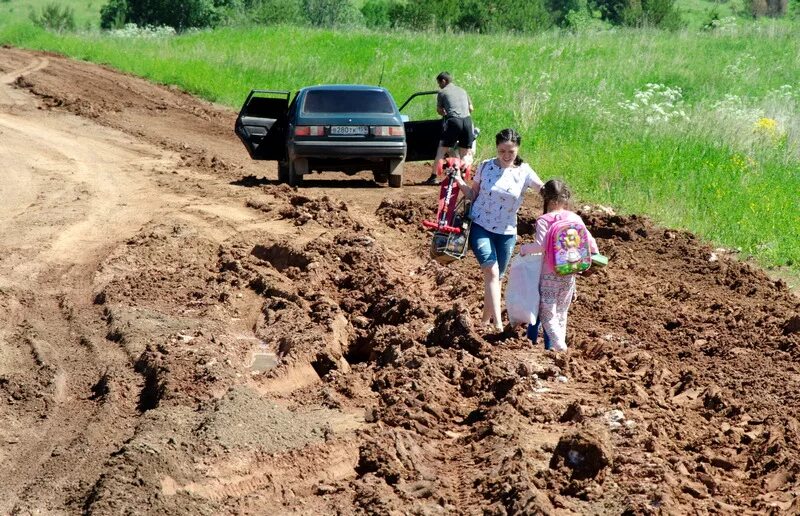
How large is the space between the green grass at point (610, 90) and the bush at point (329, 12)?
2399cm

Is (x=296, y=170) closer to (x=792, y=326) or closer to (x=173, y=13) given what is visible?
(x=792, y=326)

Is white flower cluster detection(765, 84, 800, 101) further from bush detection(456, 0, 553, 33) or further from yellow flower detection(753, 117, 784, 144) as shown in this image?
bush detection(456, 0, 553, 33)

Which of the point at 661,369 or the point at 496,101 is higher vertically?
the point at 661,369

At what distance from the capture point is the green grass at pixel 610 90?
15.5 m

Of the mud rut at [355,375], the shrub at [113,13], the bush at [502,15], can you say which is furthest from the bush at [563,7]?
the mud rut at [355,375]

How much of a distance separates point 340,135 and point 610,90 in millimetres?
9458

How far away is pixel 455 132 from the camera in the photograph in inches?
703

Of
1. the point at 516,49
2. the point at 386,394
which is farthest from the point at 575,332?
the point at 516,49

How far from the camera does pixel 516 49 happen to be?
1324 inches

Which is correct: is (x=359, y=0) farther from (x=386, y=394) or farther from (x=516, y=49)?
(x=386, y=394)

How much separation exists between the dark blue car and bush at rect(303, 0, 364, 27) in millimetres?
48642

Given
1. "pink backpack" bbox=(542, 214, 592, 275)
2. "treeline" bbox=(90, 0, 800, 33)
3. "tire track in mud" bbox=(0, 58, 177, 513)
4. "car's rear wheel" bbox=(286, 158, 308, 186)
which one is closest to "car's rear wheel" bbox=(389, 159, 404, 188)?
"car's rear wheel" bbox=(286, 158, 308, 186)

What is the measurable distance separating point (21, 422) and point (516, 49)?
90.7 feet

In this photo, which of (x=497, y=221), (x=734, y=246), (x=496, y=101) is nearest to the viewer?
(x=497, y=221)
